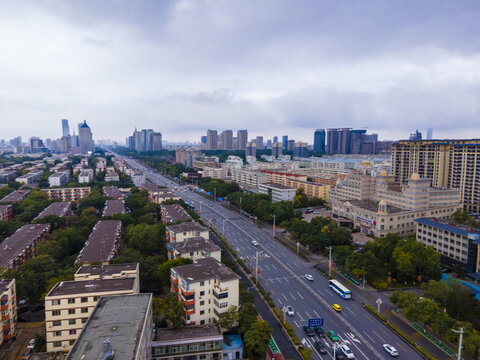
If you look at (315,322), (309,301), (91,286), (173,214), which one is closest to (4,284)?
(91,286)

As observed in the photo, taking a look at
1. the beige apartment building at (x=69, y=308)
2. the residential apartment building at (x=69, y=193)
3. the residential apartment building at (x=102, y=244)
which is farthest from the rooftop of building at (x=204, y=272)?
the residential apartment building at (x=69, y=193)

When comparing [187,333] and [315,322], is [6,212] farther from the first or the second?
[315,322]

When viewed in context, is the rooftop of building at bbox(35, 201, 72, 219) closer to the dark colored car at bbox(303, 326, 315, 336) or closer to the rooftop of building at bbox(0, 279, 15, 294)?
the rooftop of building at bbox(0, 279, 15, 294)

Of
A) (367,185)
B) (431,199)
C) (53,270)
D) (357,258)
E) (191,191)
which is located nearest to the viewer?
(53,270)

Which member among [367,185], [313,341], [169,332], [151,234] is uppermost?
[367,185]

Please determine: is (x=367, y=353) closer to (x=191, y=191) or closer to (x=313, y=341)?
(x=313, y=341)

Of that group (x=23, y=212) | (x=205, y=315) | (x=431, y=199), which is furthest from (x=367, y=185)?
(x=23, y=212)

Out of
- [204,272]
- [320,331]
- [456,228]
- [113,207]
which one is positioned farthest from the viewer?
[113,207]

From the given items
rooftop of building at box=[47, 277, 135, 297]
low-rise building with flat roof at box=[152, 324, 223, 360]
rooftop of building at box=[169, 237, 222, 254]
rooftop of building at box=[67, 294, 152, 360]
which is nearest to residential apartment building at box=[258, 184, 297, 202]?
rooftop of building at box=[169, 237, 222, 254]
